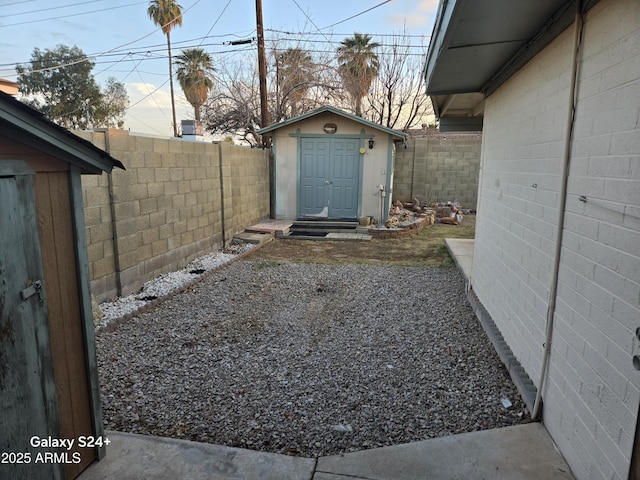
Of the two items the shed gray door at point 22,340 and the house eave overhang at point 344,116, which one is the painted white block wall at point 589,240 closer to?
the shed gray door at point 22,340

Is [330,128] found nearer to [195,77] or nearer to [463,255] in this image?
[463,255]

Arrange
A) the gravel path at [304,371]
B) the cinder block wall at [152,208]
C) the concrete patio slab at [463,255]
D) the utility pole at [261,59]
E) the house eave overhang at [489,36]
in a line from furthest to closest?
1. the utility pole at [261,59]
2. the concrete patio slab at [463,255]
3. the cinder block wall at [152,208]
4. the gravel path at [304,371]
5. the house eave overhang at [489,36]

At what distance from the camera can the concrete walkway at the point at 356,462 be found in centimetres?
219

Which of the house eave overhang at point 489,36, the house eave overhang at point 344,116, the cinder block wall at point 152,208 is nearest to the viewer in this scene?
the house eave overhang at point 489,36

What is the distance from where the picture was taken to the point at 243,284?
19.5ft

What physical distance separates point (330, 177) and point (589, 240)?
9106 millimetres

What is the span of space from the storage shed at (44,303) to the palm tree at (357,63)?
18161 mm

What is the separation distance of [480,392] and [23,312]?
2.89 metres

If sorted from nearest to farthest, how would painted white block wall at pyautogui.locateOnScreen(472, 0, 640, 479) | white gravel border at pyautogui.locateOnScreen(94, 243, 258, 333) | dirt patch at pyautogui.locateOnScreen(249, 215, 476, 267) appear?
painted white block wall at pyautogui.locateOnScreen(472, 0, 640, 479), white gravel border at pyautogui.locateOnScreen(94, 243, 258, 333), dirt patch at pyautogui.locateOnScreen(249, 215, 476, 267)

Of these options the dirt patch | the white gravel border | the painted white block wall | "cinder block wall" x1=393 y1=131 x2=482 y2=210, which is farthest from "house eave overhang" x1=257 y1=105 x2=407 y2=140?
the painted white block wall

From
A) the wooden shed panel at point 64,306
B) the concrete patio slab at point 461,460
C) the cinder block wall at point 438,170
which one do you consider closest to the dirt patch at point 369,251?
the cinder block wall at point 438,170

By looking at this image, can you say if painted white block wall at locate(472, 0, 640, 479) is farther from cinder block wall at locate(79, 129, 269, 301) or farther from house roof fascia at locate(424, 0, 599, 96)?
cinder block wall at locate(79, 129, 269, 301)

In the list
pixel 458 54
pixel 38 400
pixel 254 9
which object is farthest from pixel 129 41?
pixel 38 400

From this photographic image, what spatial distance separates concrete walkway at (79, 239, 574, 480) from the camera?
7.19 ft
